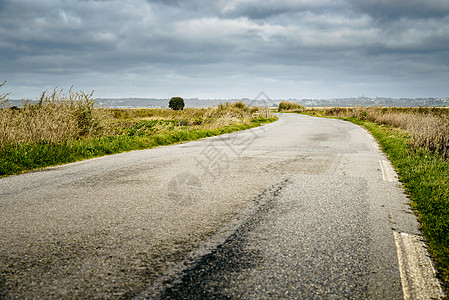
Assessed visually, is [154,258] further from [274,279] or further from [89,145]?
[89,145]

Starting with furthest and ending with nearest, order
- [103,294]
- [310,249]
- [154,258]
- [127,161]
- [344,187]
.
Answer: [127,161], [344,187], [310,249], [154,258], [103,294]

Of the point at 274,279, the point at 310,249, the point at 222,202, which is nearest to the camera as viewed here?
the point at 274,279

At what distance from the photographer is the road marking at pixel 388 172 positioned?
6.54 meters

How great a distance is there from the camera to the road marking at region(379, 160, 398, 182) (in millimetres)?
6535

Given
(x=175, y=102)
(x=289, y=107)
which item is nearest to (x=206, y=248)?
(x=175, y=102)

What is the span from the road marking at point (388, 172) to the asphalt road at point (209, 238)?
3.4 inches

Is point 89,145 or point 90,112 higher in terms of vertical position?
point 90,112

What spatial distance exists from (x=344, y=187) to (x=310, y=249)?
2.91 metres

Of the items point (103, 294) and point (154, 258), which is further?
point (154, 258)

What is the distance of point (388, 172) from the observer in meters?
7.14

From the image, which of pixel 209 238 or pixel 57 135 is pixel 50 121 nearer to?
pixel 57 135

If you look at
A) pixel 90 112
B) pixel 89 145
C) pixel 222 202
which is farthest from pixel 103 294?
pixel 90 112

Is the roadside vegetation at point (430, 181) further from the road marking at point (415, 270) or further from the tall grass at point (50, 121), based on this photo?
the tall grass at point (50, 121)

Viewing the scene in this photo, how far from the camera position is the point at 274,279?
2600 millimetres
